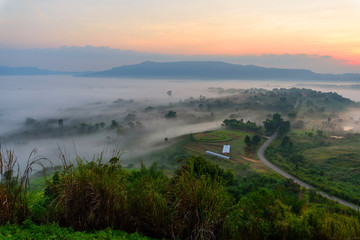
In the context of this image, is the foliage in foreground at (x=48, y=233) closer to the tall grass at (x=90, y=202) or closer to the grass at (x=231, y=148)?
the tall grass at (x=90, y=202)

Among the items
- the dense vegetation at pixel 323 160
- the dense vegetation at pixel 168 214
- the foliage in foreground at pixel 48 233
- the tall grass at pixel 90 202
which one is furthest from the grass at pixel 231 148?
the foliage in foreground at pixel 48 233

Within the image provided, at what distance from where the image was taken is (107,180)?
4.47 meters

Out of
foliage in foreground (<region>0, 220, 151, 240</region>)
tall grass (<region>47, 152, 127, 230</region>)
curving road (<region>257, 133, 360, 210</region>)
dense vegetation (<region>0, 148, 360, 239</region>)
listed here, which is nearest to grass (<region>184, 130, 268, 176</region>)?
curving road (<region>257, 133, 360, 210</region>)

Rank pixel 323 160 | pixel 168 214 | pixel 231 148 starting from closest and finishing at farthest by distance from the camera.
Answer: pixel 168 214 < pixel 323 160 < pixel 231 148

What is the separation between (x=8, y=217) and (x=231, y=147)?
4131 centimetres

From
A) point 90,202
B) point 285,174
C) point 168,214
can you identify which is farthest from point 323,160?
point 90,202

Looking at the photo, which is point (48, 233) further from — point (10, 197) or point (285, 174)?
point (285, 174)

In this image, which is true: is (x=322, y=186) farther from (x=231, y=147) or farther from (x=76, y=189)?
(x=76, y=189)

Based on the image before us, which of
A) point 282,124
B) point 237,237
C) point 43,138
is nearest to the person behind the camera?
point 237,237

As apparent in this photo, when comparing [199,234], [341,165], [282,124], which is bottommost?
[341,165]

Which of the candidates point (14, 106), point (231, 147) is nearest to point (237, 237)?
point (231, 147)

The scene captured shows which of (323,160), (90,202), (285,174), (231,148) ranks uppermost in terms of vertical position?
(90,202)

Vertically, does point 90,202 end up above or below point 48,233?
above

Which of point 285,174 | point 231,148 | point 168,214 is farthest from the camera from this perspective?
point 231,148
